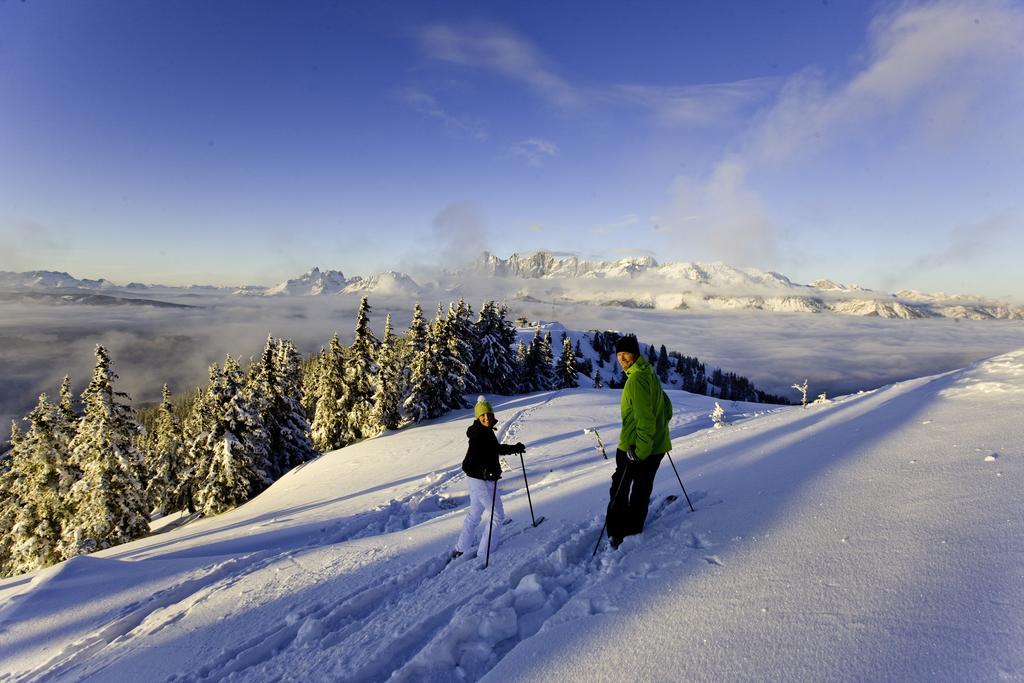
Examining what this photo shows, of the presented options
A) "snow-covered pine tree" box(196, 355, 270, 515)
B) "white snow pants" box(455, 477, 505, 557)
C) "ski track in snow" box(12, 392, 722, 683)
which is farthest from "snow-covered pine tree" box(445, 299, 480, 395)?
"ski track in snow" box(12, 392, 722, 683)

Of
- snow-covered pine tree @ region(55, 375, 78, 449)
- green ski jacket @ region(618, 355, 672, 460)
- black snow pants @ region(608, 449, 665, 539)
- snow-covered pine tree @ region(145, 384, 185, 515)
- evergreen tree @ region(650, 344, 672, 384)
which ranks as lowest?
evergreen tree @ region(650, 344, 672, 384)

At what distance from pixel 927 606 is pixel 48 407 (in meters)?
33.9

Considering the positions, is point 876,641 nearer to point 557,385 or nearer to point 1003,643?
point 1003,643

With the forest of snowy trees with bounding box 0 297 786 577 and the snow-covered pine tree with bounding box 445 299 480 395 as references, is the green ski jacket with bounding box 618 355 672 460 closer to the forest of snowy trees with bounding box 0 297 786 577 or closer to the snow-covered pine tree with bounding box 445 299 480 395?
the forest of snowy trees with bounding box 0 297 786 577

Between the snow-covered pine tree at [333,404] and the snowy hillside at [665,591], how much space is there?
3186cm

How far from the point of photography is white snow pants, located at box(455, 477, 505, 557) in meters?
6.55

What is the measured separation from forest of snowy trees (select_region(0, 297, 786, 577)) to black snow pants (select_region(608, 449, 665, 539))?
26.3 metres

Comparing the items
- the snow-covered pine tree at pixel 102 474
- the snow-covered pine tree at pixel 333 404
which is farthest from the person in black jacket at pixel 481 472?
the snow-covered pine tree at pixel 333 404

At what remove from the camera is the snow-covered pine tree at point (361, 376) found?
122ft

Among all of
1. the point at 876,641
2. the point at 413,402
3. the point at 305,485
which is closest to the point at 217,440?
the point at 305,485

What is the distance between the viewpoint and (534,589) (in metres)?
4.66

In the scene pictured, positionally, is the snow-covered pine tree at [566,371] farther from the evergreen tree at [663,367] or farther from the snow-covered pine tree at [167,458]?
the evergreen tree at [663,367]

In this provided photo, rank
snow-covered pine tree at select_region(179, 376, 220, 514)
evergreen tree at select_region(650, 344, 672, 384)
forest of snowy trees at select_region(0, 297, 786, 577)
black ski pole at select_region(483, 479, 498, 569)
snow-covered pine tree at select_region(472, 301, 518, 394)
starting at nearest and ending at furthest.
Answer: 1. black ski pole at select_region(483, 479, 498, 569)
2. forest of snowy trees at select_region(0, 297, 786, 577)
3. snow-covered pine tree at select_region(179, 376, 220, 514)
4. snow-covered pine tree at select_region(472, 301, 518, 394)
5. evergreen tree at select_region(650, 344, 672, 384)

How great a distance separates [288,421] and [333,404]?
410 centimetres
